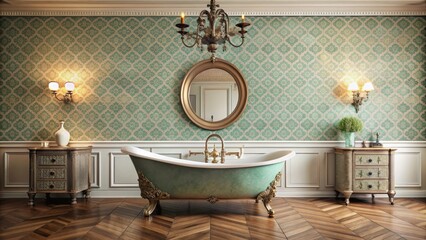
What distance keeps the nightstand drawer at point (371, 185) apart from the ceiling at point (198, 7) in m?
2.12

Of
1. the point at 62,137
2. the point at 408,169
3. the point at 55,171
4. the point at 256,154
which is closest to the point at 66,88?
the point at 62,137

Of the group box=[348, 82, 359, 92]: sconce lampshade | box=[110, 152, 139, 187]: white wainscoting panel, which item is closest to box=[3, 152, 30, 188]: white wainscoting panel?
box=[110, 152, 139, 187]: white wainscoting panel

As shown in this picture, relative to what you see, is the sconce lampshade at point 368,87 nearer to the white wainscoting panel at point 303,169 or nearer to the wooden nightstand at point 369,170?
the wooden nightstand at point 369,170

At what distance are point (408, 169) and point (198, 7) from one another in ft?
11.0

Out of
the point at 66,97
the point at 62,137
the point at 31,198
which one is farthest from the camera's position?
the point at 66,97

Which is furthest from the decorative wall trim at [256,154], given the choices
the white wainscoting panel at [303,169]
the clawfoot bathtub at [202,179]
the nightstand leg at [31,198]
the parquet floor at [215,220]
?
the clawfoot bathtub at [202,179]

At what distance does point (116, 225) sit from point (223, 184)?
103cm

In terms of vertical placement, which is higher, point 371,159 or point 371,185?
point 371,159

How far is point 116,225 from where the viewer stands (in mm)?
3191

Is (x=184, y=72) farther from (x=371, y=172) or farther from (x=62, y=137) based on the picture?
(x=371, y=172)

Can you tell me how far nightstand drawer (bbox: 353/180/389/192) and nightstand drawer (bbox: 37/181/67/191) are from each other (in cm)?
337

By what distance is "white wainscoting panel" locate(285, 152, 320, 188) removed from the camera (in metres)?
4.61

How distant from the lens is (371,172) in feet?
13.9

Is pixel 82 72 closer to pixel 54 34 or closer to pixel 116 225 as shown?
pixel 54 34
